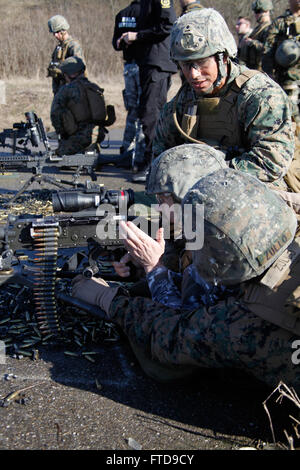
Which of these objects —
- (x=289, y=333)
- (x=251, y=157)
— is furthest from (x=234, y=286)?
(x=251, y=157)

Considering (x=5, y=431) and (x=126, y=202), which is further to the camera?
(x=126, y=202)

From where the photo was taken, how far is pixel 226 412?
2758mm

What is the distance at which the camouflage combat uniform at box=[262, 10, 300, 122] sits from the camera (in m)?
8.66

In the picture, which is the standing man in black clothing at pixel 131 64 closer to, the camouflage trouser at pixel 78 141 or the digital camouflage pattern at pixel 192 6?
the camouflage trouser at pixel 78 141

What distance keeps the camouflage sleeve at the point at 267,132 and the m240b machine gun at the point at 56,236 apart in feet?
3.57

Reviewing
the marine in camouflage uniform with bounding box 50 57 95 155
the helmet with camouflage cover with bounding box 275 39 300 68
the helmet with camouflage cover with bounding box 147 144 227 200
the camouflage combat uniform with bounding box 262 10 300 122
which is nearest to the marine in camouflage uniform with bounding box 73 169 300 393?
the helmet with camouflage cover with bounding box 147 144 227 200

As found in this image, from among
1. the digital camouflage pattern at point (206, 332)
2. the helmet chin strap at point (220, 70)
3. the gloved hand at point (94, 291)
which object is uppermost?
the helmet chin strap at point (220, 70)

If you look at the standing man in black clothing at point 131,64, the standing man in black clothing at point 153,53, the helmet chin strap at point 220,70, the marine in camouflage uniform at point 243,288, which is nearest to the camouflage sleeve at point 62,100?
the standing man in black clothing at point 131,64

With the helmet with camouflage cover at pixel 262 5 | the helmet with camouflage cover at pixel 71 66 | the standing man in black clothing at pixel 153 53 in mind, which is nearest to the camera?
the standing man in black clothing at pixel 153 53

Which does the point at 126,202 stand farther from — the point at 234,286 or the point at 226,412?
the point at 226,412

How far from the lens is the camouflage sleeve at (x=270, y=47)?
9.02 metres

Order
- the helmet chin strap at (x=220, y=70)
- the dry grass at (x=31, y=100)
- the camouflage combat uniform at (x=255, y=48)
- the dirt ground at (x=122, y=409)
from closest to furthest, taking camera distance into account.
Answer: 1. the dirt ground at (x=122, y=409)
2. the helmet chin strap at (x=220, y=70)
3. the camouflage combat uniform at (x=255, y=48)
4. the dry grass at (x=31, y=100)

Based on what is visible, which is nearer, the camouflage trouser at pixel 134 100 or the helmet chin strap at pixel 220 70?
the helmet chin strap at pixel 220 70

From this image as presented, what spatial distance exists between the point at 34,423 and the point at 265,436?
4.04ft
